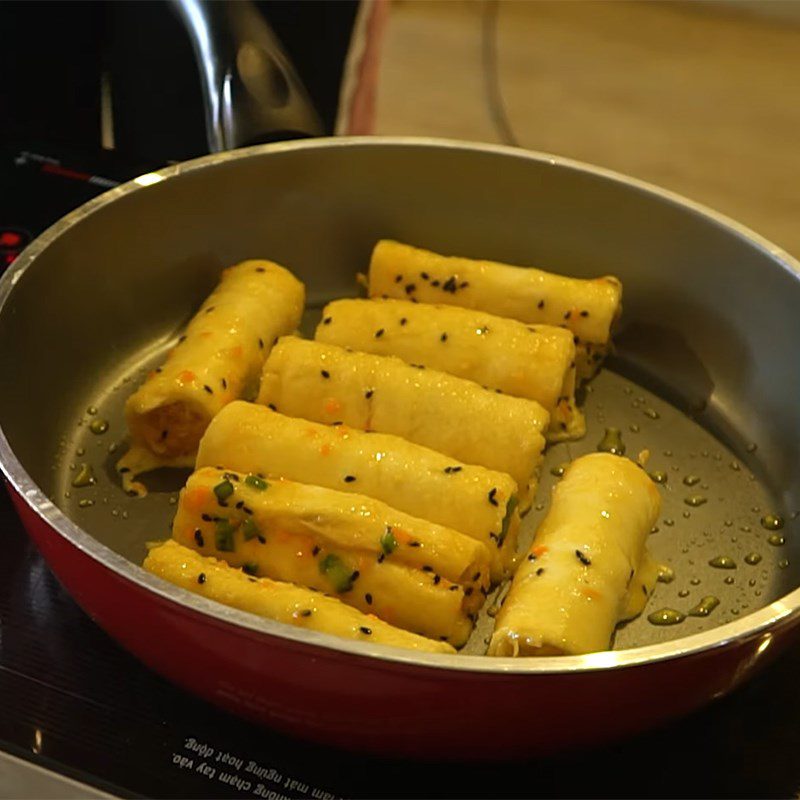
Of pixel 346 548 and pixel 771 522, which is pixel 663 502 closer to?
pixel 771 522

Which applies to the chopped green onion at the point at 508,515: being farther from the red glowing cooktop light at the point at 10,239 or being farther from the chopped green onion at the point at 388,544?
the red glowing cooktop light at the point at 10,239

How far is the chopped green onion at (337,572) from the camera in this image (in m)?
1.09

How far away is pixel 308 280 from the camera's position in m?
1.58

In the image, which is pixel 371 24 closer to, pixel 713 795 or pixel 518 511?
pixel 518 511

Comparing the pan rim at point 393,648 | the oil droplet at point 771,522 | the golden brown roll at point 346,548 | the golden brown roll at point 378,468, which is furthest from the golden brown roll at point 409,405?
the pan rim at point 393,648

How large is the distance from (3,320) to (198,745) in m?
0.53

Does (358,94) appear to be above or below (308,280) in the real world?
above

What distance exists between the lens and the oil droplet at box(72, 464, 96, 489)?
1.25 m

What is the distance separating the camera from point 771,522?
1.26m

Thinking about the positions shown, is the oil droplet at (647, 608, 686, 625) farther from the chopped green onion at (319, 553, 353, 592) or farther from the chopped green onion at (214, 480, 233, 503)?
the chopped green onion at (214, 480, 233, 503)

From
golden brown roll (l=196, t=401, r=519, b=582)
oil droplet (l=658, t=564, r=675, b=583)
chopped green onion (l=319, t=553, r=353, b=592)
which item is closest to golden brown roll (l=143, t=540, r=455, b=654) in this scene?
chopped green onion (l=319, t=553, r=353, b=592)

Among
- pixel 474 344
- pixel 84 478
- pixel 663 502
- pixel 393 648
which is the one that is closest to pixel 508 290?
pixel 474 344

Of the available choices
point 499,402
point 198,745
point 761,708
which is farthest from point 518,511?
point 198,745

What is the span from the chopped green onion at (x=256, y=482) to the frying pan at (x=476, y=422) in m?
0.14
